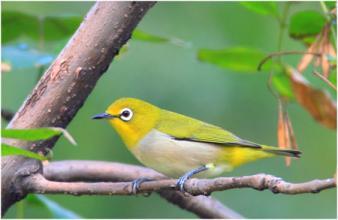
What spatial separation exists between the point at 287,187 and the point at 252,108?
3331 mm

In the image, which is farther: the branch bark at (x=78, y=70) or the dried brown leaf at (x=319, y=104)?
the dried brown leaf at (x=319, y=104)

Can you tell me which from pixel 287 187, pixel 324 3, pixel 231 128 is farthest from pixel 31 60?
pixel 231 128

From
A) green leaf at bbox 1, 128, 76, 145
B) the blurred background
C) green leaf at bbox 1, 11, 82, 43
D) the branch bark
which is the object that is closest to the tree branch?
the branch bark

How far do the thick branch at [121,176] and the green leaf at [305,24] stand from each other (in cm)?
66

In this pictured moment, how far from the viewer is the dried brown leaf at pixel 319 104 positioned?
234 cm

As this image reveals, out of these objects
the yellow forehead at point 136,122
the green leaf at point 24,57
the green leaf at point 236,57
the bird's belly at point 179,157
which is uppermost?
the green leaf at point 24,57

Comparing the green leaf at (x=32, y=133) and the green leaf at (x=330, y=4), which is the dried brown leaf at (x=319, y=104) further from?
the green leaf at (x=32, y=133)

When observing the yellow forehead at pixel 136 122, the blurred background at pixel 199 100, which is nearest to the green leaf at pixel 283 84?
the yellow forehead at pixel 136 122

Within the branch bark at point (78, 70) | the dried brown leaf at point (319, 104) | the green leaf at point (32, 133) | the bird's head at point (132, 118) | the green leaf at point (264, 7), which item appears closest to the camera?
the green leaf at point (32, 133)

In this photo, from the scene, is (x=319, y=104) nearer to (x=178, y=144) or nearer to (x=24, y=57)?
(x=178, y=144)

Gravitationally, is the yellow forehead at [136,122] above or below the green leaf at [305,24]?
below

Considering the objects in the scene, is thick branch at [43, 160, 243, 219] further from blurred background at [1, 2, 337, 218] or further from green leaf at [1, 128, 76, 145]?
blurred background at [1, 2, 337, 218]

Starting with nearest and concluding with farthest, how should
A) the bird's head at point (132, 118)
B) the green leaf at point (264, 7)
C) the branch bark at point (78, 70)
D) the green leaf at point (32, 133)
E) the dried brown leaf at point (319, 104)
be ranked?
the green leaf at point (32, 133), the branch bark at point (78, 70), the dried brown leaf at point (319, 104), the green leaf at point (264, 7), the bird's head at point (132, 118)

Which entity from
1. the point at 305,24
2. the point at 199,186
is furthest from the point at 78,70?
the point at 305,24
